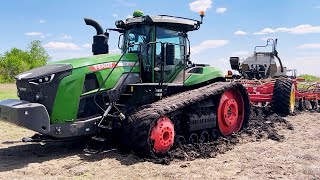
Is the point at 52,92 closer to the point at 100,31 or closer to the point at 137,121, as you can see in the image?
the point at 137,121

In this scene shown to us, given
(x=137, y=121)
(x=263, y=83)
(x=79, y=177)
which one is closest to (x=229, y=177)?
(x=137, y=121)

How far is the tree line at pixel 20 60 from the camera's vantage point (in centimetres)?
8119

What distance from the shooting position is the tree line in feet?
266

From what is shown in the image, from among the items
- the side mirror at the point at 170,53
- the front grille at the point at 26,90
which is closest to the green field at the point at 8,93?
the front grille at the point at 26,90

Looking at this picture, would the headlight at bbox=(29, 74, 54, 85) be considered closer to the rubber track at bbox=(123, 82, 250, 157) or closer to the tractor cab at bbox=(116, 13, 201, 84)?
the rubber track at bbox=(123, 82, 250, 157)

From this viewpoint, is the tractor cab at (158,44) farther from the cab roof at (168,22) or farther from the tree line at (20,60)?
the tree line at (20,60)

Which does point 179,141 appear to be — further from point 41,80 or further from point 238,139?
point 41,80

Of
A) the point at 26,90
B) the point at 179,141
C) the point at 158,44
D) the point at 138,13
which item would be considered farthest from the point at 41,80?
the point at 179,141

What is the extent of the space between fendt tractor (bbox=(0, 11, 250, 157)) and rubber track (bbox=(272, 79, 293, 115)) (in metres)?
3.62

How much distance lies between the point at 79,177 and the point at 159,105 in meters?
2.17

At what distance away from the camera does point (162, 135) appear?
23.7 feet

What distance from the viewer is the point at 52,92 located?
6965mm

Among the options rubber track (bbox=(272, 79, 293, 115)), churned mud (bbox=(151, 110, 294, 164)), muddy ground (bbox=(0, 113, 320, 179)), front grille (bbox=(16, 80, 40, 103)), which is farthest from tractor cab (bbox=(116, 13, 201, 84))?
rubber track (bbox=(272, 79, 293, 115))

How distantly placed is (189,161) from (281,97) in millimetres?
6618
